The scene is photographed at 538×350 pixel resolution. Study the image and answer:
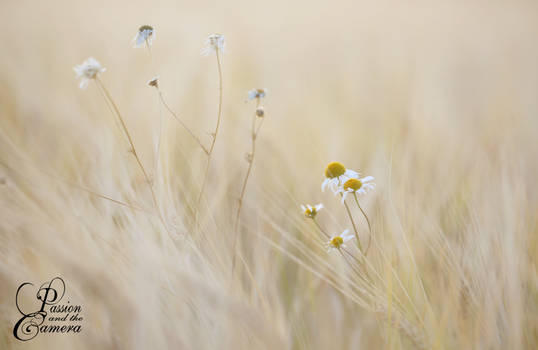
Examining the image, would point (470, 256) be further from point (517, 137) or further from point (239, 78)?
point (239, 78)

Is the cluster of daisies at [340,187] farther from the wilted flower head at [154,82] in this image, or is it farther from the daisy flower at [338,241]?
the wilted flower head at [154,82]

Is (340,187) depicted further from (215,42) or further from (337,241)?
(215,42)

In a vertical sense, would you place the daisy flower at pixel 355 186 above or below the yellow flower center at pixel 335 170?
below

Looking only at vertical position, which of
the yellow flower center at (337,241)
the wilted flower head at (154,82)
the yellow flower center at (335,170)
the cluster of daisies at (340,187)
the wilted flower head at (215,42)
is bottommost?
the yellow flower center at (337,241)

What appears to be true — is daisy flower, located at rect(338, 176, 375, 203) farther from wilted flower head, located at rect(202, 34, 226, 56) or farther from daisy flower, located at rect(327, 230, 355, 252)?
wilted flower head, located at rect(202, 34, 226, 56)

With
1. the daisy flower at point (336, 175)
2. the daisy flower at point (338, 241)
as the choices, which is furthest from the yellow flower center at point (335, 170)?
the daisy flower at point (338, 241)

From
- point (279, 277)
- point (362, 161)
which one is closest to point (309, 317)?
point (279, 277)

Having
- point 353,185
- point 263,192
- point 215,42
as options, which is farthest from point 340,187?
point 215,42
